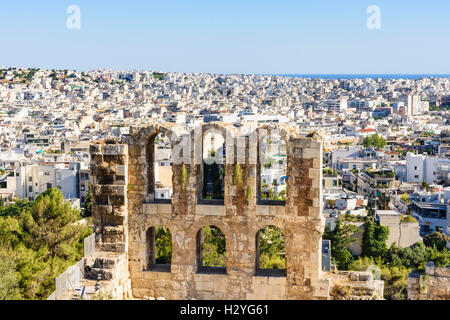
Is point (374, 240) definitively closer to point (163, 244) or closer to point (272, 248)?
point (272, 248)

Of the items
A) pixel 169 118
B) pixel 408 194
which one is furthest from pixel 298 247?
pixel 169 118

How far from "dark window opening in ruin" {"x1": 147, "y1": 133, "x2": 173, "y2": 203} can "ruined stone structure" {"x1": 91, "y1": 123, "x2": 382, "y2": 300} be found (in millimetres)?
46

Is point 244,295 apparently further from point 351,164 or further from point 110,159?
point 351,164

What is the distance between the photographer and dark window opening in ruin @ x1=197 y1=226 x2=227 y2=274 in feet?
40.3

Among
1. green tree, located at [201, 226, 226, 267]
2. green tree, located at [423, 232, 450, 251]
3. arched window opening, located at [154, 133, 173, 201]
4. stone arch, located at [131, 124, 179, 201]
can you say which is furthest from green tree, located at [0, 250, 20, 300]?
green tree, located at [423, 232, 450, 251]

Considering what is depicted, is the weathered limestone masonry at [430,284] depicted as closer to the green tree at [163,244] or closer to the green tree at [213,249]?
the green tree at [213,249]

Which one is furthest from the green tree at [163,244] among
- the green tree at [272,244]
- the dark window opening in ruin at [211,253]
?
the green tree at [272,244]

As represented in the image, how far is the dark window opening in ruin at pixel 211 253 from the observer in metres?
12.3

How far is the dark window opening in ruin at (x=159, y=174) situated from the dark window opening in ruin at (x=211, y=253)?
1.23m

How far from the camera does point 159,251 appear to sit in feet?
70.6

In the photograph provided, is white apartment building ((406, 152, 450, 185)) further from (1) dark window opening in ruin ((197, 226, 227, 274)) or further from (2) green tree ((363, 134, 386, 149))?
(1) dark window opening in ruin ((197, 226, 227, 274))

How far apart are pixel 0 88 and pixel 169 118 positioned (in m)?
76.3

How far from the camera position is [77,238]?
73.2 ft
